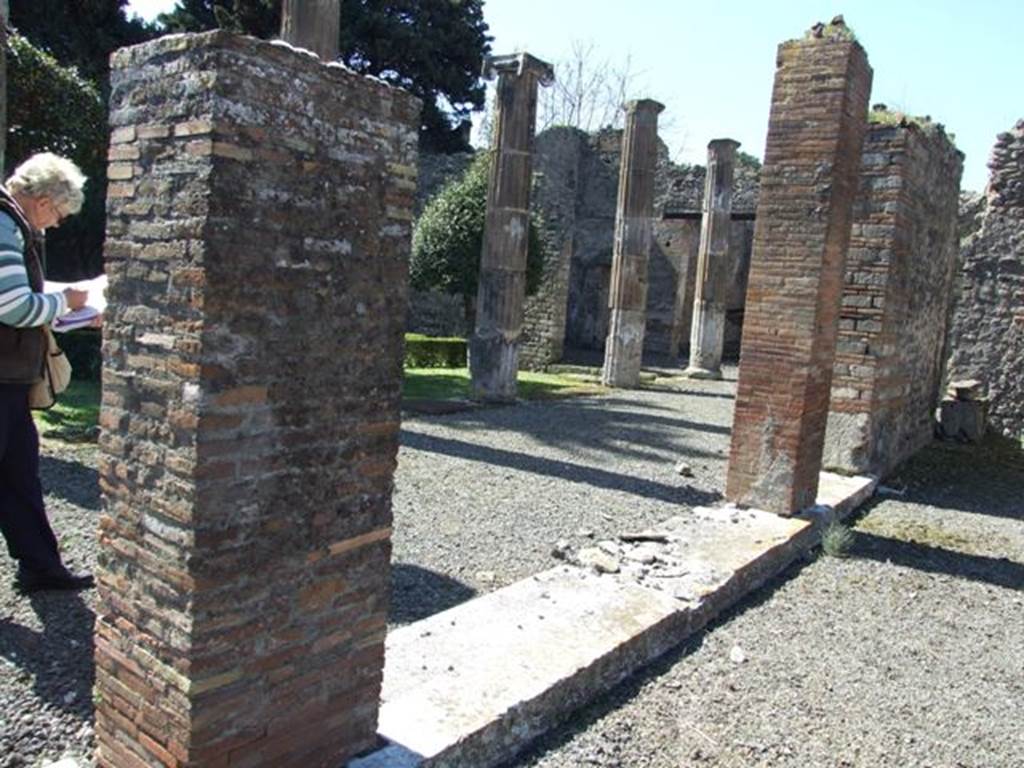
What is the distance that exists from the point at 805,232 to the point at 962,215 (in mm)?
11630

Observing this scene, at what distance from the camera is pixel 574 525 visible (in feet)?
20.0

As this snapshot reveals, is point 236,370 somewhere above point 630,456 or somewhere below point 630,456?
above

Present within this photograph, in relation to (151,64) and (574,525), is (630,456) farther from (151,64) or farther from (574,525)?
(151,64)

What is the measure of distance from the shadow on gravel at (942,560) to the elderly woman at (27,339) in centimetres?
497

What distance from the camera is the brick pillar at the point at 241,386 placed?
2045 millimetres

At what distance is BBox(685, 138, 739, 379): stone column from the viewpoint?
18.8 m

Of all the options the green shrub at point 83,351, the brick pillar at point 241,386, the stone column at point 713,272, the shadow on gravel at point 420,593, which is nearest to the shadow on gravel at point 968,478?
the shadow on gravel at point 420,593

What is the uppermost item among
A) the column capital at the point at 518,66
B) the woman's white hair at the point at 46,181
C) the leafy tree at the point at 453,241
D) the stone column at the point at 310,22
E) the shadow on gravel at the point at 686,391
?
the column capital at the point at 518,66

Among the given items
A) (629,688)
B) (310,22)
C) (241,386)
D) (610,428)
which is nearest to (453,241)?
(610,428)

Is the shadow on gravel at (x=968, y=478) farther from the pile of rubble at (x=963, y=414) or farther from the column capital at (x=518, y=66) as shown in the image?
the column capital at (x=518, y=66)

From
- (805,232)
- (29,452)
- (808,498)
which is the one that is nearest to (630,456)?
(808,498)

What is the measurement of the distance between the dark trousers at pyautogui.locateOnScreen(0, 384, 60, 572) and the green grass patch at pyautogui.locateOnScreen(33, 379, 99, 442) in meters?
3.80

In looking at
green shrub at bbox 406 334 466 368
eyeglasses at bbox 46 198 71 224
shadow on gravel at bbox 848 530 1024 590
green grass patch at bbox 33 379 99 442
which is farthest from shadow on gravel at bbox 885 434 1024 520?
green shrub at bbox 406 334 466 368

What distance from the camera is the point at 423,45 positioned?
25.7 meters
